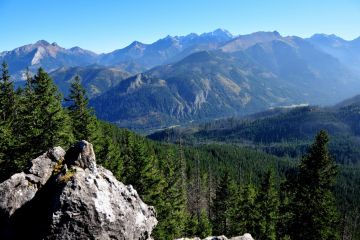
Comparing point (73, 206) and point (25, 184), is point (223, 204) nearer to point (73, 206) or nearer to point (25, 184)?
point (25, 184)

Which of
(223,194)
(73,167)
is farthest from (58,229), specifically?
(223,194)

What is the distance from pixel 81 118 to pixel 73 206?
33240mm

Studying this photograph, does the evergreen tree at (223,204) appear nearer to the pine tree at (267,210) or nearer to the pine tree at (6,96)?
the pine tree at (267,210)

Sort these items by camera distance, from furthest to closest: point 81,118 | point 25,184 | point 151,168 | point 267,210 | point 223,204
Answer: point 223,204 → point 151,168 → point 267,210 → point 81,118 → point 25,184

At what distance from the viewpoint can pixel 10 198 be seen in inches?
969

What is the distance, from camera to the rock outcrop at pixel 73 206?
70.3 feet

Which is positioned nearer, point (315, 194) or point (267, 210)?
point (315, 194)

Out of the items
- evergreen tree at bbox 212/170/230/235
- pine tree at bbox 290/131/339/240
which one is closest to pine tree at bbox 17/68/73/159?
pine tree at bbox 290/131/339/240

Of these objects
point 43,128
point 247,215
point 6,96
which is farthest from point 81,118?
point 247,215

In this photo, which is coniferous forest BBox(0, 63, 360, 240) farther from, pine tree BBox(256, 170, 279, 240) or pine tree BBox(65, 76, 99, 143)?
pine tree BBox(65, 76, 99, 143)

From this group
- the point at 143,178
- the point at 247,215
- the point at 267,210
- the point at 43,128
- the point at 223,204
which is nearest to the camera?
the point at 43,128

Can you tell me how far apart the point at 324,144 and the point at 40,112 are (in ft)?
120

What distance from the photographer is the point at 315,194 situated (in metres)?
44.2

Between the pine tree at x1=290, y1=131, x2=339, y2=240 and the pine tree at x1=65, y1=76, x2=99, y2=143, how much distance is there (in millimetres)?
29689
